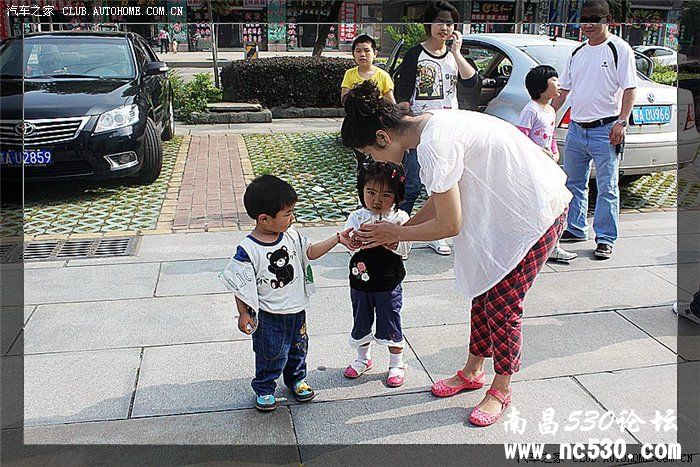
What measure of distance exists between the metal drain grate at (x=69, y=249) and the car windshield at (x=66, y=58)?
2972 mm

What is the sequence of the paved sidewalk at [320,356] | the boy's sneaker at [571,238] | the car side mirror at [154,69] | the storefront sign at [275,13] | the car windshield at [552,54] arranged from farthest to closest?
the storefront sign at [275,13], the car side mirror at [154,69], the car windshield at [552,54], the boy's sneaker at [571,238], the paved sidewalk at [320,356]

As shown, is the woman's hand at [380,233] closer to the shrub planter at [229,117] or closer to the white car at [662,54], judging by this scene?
the shrub planter at [229,117]

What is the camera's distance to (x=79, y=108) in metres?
6.64

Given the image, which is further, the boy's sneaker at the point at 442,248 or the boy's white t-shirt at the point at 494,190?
the boy's sneaker at the point at 442,248

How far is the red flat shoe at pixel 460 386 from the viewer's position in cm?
307

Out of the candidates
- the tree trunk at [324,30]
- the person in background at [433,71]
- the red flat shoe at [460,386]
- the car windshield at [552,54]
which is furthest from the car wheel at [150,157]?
the tree trunk at [324,30]

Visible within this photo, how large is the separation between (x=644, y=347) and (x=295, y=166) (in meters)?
5.47

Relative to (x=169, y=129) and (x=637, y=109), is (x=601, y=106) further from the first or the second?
(x=169, y=129)

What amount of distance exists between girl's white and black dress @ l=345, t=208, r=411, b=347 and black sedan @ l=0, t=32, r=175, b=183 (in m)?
4.51

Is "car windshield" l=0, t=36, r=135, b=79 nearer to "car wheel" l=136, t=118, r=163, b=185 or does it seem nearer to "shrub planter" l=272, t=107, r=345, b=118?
"car wheel" l=136, t=118, r=163, b=185

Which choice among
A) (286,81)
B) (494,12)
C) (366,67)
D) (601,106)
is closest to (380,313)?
(601,106)

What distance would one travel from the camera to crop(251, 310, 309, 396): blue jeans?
2834 mm

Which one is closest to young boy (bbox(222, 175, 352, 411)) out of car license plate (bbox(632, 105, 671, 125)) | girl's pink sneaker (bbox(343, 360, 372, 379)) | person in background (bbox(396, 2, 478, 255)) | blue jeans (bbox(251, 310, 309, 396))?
blue jeans (bbox(251, 310, 309, 396))

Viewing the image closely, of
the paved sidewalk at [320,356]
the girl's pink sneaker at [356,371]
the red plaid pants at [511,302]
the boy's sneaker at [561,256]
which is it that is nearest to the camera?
the red plaid pants at [511,302]
